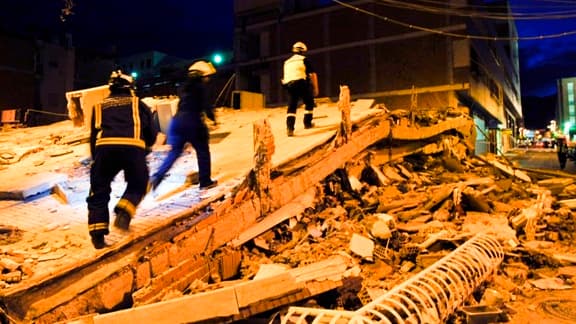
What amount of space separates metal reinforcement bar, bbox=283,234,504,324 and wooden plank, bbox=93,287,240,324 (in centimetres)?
46

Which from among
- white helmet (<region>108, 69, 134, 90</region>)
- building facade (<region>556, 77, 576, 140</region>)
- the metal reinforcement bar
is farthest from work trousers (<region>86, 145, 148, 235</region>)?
building facade (<region>556, 77, 576, 140</region>)

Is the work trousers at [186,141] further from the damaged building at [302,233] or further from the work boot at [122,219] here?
the work boot at [122,219]

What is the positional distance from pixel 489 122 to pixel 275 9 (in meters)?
17.7

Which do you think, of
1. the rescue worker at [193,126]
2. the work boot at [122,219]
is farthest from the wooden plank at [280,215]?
the work boot at [122,219]

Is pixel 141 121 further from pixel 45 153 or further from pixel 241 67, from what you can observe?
pixel 241 67

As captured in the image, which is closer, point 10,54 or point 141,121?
point 141,121

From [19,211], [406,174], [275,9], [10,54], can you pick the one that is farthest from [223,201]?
[10,54]

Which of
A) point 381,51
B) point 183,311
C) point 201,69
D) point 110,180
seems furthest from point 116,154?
point 381,51

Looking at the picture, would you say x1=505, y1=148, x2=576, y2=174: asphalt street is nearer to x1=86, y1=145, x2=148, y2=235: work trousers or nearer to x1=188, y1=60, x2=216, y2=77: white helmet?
x1=188, y1=60, x2=216, y2=77: white helmet

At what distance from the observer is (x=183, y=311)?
9.78 feet

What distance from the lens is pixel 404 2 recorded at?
75.7 feet

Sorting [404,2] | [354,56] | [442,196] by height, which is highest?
[404,2]

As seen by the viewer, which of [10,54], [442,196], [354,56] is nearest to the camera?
[442,196]

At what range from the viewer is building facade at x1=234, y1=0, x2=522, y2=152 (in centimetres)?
2184
